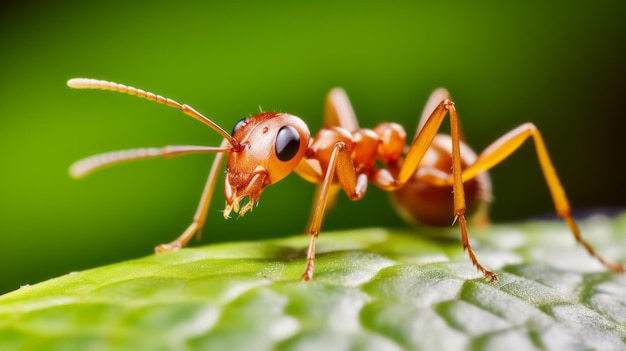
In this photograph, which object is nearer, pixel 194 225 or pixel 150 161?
pixel 194 225

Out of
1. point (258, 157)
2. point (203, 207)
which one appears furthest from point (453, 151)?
point (203, 207)

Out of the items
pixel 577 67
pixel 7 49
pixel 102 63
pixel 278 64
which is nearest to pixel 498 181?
pixel 577 67

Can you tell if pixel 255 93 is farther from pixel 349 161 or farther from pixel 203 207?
pixel 349 161

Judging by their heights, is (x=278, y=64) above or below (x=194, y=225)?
above

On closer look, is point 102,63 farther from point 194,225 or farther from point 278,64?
point 194,225

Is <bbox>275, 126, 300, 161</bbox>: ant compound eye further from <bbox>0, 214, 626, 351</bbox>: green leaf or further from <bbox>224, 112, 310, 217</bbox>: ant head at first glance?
<bbox>0, 214, 626, 351</bbox>: green leaf

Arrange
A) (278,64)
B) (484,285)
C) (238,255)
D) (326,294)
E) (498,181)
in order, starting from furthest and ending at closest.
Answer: (498,181), (278,64), (238,255), (484,285), (326,294)

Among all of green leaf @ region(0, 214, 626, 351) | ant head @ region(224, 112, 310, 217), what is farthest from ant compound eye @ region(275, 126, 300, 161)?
green leaf @ region(0, 214, 626, 351)
